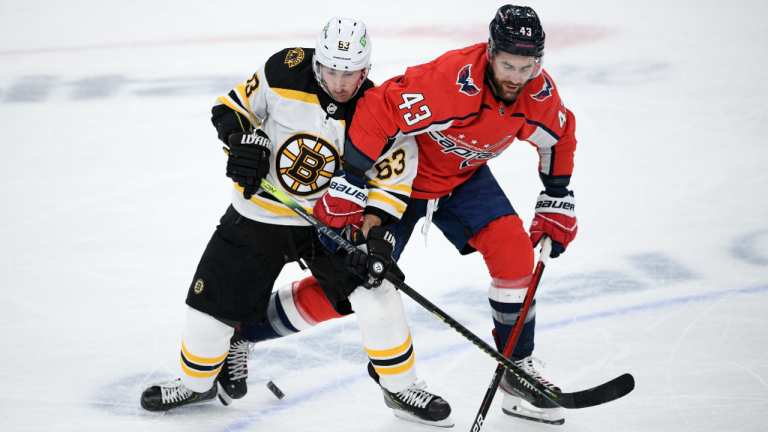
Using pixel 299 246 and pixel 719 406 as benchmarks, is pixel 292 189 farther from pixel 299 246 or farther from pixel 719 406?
pixel 719 406

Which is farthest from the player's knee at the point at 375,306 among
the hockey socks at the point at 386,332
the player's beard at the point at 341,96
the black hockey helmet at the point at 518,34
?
the black hockey helmet at the point at 518,34

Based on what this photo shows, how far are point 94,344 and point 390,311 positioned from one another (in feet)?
4.00

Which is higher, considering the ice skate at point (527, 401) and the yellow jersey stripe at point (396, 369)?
the yellow jersey stripe at point (396, 369)

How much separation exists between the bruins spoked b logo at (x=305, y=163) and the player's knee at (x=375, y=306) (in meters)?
0.36

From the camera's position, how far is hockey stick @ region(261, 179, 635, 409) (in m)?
2.20

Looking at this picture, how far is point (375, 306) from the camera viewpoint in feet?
7.36

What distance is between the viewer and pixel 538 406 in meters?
2.42

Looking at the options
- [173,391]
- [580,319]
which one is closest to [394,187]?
[173,391]

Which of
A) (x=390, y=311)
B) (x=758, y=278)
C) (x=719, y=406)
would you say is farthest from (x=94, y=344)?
(x=758, y=278)

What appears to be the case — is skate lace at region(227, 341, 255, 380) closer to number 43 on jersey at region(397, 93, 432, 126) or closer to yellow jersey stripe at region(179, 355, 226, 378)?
yellow jersey stripe at region(179, 355, 226, 378)

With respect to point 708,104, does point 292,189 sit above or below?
above

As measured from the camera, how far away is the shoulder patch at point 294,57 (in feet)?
7.45

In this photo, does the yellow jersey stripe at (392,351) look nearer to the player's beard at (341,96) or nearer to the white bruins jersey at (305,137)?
the white bruins jersey at (305,137)

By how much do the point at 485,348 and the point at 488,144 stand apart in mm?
637
